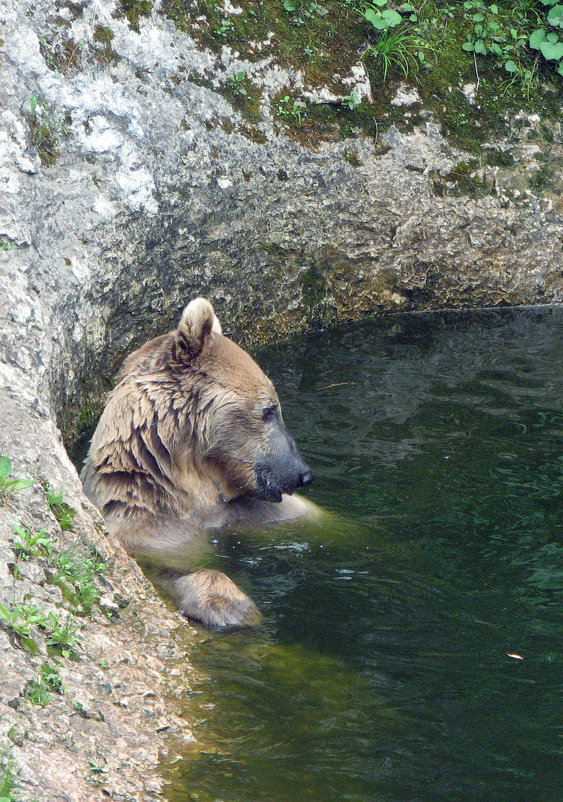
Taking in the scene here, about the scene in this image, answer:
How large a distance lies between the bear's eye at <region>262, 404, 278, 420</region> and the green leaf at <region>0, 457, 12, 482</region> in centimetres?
197

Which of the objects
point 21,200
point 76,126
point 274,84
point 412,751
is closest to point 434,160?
point 274,84

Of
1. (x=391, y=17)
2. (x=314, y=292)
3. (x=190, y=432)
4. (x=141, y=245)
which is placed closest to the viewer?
(x=190, y=432)

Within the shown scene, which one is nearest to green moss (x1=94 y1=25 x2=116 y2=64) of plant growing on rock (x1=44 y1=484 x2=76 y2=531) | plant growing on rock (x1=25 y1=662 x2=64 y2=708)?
plant growing on rock (x1=44 y1=484 x2=76 y2=531)

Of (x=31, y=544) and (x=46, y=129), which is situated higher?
(x=46, y=129)

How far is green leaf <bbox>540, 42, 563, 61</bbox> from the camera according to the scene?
397 inches

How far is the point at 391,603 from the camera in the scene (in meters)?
5.06

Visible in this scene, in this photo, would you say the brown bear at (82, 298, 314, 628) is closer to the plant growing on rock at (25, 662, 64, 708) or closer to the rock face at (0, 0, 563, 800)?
the rock face at (0, 0, 563, 800)

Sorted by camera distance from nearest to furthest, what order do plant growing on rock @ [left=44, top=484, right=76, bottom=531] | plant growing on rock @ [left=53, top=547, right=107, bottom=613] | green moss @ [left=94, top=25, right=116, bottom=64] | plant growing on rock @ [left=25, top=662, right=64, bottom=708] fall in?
plant growing on rock @ [left=25, top=662, right=64, bottom=708] → plant growing on rock @ [left=53, top=547, right=107, bottom=613] → plant growing on rock @ [left=44, top=484, right=76, bottom=531] → green moss @ [left=94, top=25, right=116, bottom=64]

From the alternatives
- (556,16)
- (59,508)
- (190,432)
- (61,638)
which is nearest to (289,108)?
(556,16)

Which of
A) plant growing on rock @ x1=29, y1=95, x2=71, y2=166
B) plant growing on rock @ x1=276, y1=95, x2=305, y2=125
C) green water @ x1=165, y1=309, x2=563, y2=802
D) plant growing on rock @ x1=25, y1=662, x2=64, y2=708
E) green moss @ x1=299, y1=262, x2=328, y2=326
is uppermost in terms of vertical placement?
plant growing on rock @ x1=276, y1=95, x2=305, y2=125

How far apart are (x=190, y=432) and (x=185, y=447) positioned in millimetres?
91

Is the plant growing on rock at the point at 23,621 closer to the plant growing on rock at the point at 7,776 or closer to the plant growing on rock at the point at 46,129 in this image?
the plant growing on rock at the point at 7,776

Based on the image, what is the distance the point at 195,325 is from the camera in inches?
218

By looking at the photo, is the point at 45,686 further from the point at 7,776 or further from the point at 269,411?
the point at 269,411
